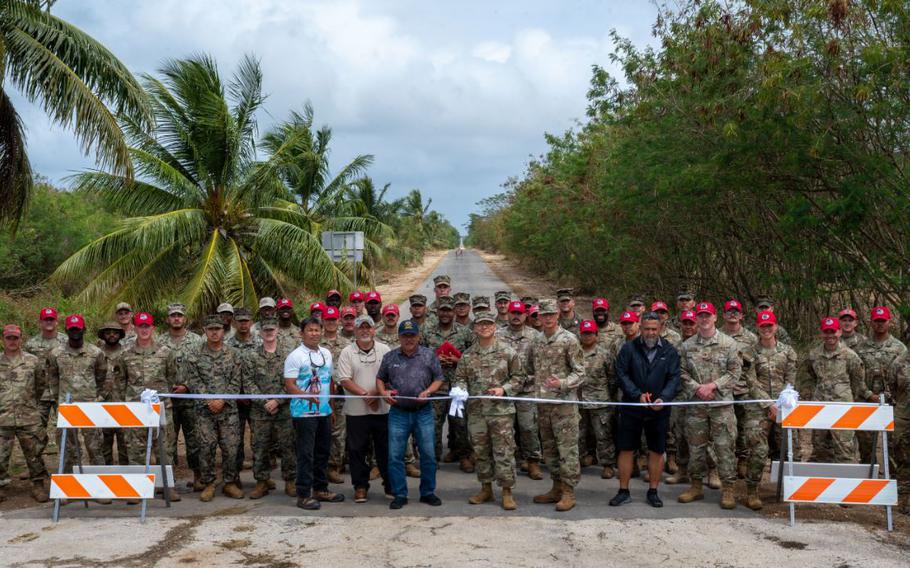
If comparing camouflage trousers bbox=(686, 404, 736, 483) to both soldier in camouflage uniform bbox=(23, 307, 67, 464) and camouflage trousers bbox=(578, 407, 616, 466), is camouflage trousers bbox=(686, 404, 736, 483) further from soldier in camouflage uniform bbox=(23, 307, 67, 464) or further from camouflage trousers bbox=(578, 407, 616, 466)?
soldier in camouflage uniform bbox=(23, 307, 67, 464)

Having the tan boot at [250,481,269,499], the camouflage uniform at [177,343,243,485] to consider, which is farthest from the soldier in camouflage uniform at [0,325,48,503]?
the tan boot at [250,481,269,499]

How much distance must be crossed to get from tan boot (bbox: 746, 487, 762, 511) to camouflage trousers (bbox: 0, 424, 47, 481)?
713 cm

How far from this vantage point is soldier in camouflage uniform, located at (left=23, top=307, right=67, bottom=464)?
327 inches

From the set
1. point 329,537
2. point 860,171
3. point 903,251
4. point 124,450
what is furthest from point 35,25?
point 903,251

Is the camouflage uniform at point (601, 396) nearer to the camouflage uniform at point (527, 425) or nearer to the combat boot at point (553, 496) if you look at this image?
the camouflage uniform at point (527, 425)

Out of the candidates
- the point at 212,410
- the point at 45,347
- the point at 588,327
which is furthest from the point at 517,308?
the point at 45,347

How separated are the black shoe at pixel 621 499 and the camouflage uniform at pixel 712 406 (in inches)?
28.8

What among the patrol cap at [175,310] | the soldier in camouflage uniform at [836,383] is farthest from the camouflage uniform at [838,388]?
the patrol cap at [175,310]

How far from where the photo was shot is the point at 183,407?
27.8ft

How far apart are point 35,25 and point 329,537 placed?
30.3 feet

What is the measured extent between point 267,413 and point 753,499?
4915mm

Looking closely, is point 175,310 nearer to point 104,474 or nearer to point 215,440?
point 215,440

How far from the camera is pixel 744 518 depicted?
728 cm

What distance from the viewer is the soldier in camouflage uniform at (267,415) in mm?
8141
